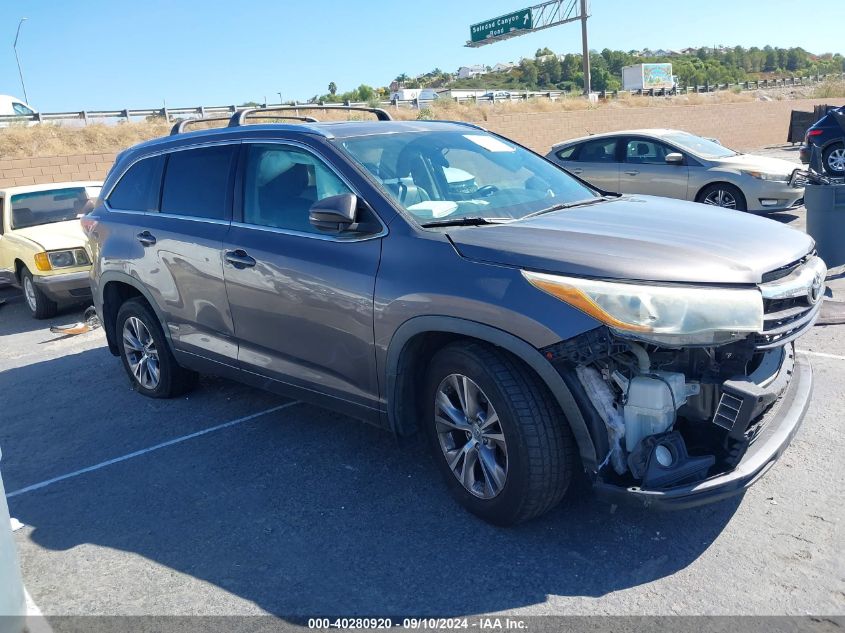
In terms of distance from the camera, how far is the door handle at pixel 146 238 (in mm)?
5203

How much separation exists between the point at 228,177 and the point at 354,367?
167 cm

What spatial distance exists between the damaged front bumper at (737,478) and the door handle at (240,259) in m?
2.37

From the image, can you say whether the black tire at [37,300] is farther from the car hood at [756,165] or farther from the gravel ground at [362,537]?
the car hood at [756,165]

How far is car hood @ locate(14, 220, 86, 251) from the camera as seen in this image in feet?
29.2

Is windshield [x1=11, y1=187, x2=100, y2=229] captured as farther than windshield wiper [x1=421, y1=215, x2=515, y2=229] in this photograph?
Yes

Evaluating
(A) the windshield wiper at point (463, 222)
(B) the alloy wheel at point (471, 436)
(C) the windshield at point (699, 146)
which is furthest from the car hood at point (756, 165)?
(B) the alloy wheel at point (471, 436)

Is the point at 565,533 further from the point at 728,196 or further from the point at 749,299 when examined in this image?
the point at 728,196

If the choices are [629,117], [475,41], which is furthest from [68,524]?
[475,41]

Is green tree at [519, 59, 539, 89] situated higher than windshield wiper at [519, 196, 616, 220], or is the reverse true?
green tree at [519, 59, 539, 89]

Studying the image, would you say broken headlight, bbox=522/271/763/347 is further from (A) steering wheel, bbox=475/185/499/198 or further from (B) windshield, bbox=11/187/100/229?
(B) windshield, bbox=11/187/100/229

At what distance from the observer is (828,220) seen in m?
7.74

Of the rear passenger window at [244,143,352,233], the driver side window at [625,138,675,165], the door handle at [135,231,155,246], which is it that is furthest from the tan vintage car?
the driver side window at [625,138,675,165]

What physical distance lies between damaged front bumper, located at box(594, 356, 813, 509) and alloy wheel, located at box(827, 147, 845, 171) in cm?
1359

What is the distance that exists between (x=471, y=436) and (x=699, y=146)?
32.1 feet
